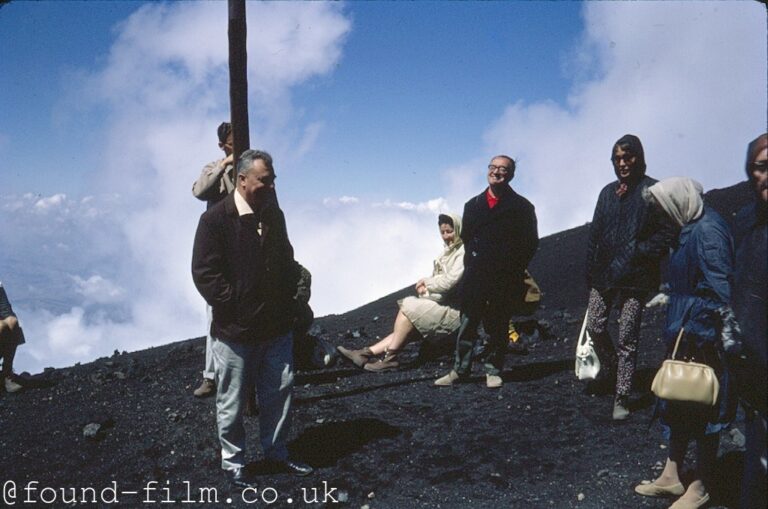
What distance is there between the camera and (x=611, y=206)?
5.51 metres

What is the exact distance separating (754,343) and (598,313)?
133 inches

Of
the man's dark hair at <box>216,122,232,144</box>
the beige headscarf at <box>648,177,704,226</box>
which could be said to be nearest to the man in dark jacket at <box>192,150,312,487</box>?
the man's dark hair at <box>216,122,232,144</box>

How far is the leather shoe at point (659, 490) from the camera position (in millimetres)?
4172

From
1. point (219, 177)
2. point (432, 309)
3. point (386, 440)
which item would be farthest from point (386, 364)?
point (219, 177)

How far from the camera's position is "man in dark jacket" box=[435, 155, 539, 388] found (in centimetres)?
643

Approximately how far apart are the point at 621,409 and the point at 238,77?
15.7 ft

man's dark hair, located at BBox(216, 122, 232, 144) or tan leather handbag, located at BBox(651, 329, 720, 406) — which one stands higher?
man's dark hair, located at BBox(216, 122, 232, 144)

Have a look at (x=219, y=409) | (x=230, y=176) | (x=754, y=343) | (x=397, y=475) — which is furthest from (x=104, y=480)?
(x=754, y=343)

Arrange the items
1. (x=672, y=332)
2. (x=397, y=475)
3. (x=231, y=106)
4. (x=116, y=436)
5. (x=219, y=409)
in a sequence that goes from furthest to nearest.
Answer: (x=116, y=436), (x=231, y=106), (x=397, y=475), (x=219, y=409), (x=672, y=332)

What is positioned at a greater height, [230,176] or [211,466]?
[230,176]

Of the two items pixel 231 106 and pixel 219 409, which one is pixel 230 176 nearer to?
pixel 231 106

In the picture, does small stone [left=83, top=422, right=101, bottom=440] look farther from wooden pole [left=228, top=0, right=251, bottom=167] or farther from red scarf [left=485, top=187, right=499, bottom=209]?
red scarf [left=485, top=187, right=499, bottom=209]

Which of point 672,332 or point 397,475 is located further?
point 397,475

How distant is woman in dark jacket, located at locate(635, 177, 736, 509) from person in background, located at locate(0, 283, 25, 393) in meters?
7.92
